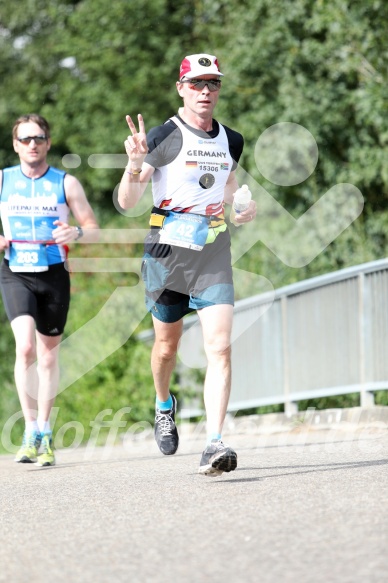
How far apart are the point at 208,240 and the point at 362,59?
1003 centimetres

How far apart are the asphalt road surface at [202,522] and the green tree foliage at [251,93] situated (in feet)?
13.6

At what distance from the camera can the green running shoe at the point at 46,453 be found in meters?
8.80

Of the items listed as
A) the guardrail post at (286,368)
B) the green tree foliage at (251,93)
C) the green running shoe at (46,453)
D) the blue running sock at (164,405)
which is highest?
the green tree foliage at (251,93)

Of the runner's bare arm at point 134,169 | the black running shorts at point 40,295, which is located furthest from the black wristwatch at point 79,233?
the runner's bare arm at point 134,169

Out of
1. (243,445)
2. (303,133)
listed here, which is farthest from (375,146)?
(243,445)

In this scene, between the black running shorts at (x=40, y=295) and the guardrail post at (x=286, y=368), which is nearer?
the black running shorts at (x=40, y=295)

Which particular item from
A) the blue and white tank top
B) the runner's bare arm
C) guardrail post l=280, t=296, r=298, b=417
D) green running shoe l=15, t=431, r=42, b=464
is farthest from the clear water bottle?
guardrail post l=280, t=296, r=298, b=417

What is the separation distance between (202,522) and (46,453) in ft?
13.0

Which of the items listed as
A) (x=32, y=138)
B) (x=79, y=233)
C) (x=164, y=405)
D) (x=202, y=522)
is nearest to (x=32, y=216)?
(x=79, y=233)

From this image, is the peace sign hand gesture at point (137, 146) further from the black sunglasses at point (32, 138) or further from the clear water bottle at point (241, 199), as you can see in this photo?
the black sunglasses at point (32, 138)

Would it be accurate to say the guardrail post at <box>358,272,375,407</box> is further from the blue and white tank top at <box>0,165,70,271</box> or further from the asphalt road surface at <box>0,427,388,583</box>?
the blue and white tank top at <box>0,165,70,271</box>

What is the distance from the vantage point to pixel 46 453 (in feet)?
29.1

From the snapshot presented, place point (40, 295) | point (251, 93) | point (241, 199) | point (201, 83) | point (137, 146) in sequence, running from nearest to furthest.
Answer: point (137, 146) < point (241, 199) < point (201, 83) < point (40, 295) < point (251, 93)

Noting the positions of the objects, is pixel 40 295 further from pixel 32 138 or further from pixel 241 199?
pixel 241 199
